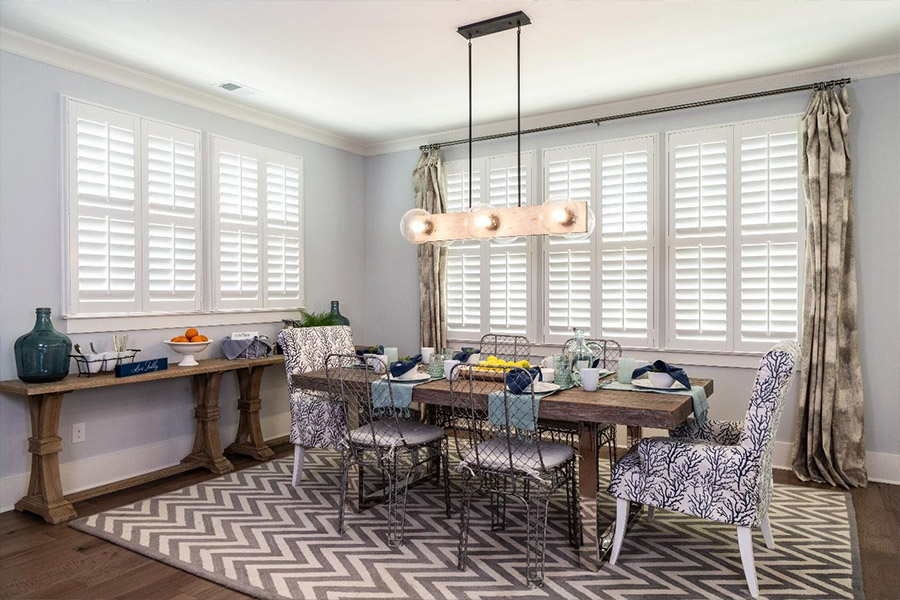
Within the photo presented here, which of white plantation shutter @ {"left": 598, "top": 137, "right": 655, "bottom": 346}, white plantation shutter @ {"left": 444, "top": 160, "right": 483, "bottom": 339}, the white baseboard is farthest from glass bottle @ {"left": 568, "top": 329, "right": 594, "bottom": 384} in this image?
the white baseboard

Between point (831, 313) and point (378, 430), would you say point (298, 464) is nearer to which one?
point (378, 430)

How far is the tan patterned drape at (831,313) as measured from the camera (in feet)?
12.8

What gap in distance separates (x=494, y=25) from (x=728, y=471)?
8.35 ft

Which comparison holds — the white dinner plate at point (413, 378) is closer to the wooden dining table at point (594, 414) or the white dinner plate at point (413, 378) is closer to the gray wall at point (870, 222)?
the wooden dining table at point (594, 414)

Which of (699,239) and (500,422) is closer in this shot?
(500,422)

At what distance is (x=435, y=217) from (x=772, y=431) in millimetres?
2105

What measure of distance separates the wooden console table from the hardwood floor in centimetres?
15

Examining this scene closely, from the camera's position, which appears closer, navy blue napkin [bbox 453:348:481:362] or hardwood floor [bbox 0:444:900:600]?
hardwood floor [bbox 0:444:900:600]

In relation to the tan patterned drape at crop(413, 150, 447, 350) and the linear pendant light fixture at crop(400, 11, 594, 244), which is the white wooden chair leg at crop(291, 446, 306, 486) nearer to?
the linear pendant light fixture at crop(400, 11, 594, 244)

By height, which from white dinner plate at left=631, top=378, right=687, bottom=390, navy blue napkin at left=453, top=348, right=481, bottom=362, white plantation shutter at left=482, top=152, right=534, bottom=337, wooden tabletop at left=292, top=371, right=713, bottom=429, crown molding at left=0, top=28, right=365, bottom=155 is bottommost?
wooden tabletop at left=292, top=371, right=713, bottom=429

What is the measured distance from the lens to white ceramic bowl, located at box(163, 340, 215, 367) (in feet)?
13.4

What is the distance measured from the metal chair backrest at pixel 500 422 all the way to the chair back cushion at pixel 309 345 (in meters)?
1.18

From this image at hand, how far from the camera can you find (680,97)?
4.57m

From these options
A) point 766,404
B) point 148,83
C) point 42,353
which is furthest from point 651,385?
point 148,83
